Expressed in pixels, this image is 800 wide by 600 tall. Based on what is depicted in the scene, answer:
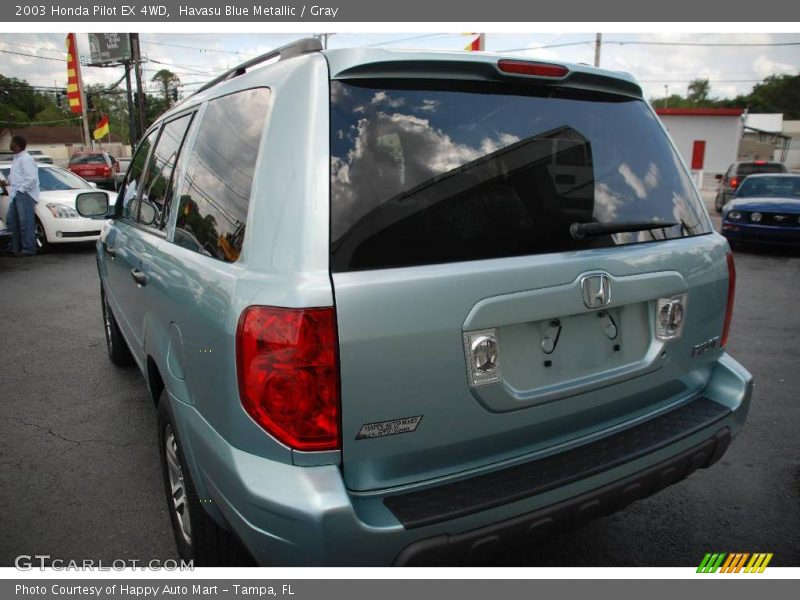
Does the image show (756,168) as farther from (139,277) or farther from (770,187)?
(139,277)

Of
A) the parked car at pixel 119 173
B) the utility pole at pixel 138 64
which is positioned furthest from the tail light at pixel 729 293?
the utility pole at pixel 138 64

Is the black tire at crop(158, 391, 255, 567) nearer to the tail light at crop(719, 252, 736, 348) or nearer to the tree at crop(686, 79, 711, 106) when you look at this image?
the tail light at crop(719, 252, 736, 348)

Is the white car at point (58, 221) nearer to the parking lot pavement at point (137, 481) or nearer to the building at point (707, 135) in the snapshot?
the parking lot pavement at point (137, 481)

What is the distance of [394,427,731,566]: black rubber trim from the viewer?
1.66 meters

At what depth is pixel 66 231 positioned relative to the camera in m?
10.7

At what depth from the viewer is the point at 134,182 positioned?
3842 millimetres

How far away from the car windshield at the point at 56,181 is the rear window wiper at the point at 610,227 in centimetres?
1176

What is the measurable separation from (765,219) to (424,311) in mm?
11425

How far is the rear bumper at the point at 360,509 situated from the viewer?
160 centimetres

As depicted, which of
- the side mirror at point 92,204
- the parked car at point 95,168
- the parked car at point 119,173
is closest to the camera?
the side mirror at point 92,204

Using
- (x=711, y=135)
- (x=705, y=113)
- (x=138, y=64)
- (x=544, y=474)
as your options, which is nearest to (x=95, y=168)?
(x=138, y=64)

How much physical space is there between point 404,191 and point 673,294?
112 cm

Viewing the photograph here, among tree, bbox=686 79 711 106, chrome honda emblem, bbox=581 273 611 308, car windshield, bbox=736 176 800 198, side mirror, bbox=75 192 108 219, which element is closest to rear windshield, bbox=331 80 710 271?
chrome honda emblem, bbox=581 273 611 308

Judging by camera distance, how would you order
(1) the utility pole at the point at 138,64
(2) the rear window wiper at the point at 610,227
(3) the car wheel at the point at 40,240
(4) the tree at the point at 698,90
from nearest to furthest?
(2) the rear window wiper at the point at 610,227 → (3) the car wheel at the point at 40,240 → (1) the utility pole at the point at 138,64 → (4) the tree at the point at 698,90
